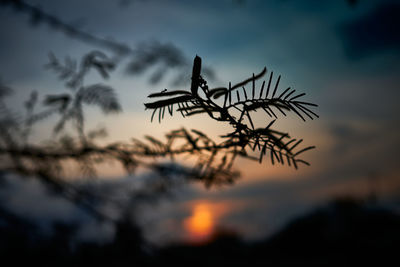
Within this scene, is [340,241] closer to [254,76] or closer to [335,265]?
[335,265]

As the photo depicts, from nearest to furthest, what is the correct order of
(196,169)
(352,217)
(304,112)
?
1. (304,112)
2. (196,169)
3. (352,217)

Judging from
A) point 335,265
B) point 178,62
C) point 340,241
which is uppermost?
point 178,62

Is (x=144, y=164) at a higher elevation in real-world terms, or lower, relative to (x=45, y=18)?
lower

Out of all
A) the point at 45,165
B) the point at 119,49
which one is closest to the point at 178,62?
the point at 119,49

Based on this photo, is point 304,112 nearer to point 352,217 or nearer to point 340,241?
point 340,241

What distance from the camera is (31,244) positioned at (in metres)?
1.55

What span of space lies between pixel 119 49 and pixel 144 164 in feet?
1.76

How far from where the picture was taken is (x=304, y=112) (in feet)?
0.77

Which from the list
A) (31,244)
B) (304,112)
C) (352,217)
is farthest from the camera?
(352,217)

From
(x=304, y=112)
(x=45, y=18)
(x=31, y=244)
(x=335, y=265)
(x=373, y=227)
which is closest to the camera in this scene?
(x=304, y=112)

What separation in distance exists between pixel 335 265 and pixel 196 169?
6901 mm

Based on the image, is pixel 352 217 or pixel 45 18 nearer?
pixel 45 18

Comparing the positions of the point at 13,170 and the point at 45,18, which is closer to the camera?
the point at 45,18

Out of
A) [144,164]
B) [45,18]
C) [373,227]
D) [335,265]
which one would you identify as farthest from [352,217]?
[45,18]
